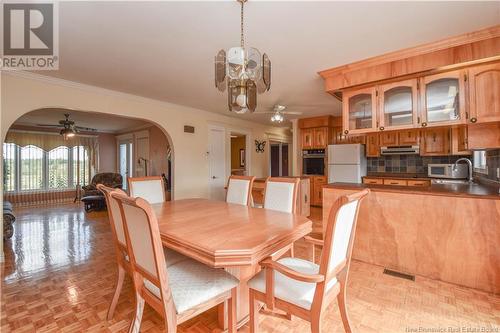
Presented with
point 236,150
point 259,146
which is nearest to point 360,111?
point 259,146

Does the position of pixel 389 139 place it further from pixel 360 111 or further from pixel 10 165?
pixel 10 165

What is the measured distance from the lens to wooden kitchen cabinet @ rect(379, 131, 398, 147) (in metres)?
4.76

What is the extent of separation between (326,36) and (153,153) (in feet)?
18.1

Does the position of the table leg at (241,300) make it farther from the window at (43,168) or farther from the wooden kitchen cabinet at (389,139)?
the window at (43,168)

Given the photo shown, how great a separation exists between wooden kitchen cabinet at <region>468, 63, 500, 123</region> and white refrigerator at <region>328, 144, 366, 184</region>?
2804 mm

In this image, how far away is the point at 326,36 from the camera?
211cm

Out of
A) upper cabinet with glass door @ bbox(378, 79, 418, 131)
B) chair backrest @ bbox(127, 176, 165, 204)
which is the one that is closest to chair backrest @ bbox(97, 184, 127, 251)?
chair backrest @ bbox(127, 176, 165, 204)

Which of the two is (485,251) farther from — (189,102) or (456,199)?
(189,102)

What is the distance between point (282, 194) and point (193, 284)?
4.26 feet

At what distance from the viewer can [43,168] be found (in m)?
6.73

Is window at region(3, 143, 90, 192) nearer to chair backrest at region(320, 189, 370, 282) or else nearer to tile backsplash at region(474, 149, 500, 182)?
chair backrest at region(320, 189, 370, 282)

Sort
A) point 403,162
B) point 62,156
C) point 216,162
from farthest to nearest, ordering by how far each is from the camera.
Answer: point 62,156 < point 216,162 < point 403,162

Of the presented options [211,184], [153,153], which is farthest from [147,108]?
[153,153]

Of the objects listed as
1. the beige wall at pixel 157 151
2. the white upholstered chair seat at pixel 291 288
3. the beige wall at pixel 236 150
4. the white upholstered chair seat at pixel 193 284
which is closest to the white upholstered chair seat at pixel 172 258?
the white upholstered chair seat at pixel 193 284
